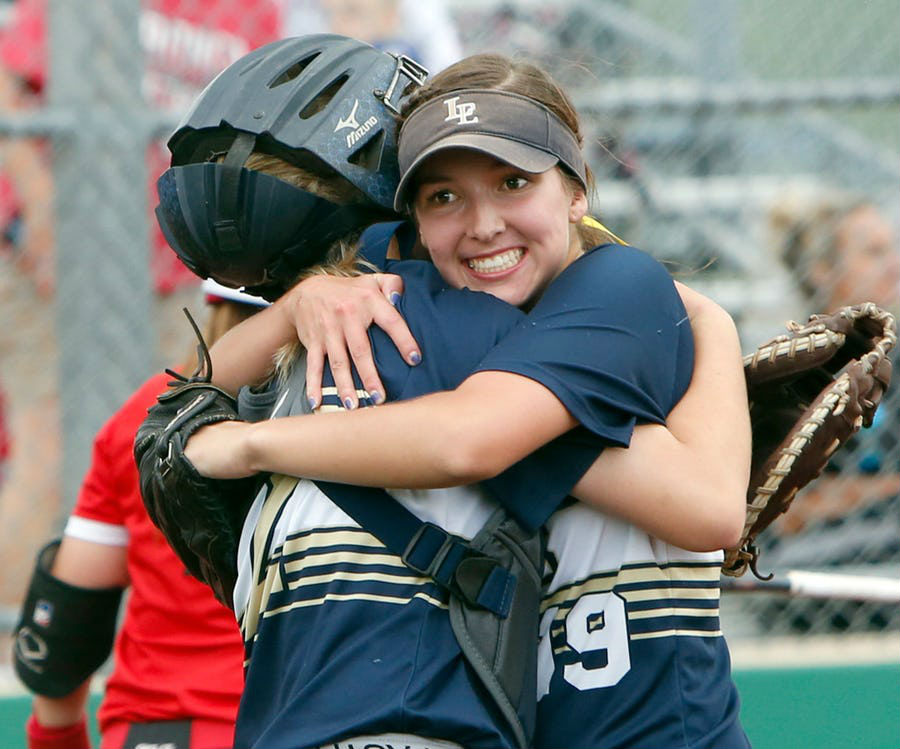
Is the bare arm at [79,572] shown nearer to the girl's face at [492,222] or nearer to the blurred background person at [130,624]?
the blurred background person at [130,624]

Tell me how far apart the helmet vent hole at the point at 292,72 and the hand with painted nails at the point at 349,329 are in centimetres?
38

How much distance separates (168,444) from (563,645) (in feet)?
2.29

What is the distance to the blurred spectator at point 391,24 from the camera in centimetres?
573

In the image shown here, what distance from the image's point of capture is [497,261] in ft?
7.27

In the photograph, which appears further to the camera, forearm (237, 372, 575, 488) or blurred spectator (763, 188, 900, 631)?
blurred spectator (763, 188, 900, 631)

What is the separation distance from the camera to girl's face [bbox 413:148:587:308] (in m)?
2.18

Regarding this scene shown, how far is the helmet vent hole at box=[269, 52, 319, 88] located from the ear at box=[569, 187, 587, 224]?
53cm

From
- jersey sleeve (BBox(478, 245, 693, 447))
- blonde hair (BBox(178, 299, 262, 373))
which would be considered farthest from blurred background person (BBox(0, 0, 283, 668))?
jersey sleeve (BBox(478, 245, 693, 447))

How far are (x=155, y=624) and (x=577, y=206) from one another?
5.02 feet

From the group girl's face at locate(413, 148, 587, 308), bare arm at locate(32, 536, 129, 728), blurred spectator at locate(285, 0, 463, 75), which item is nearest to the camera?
girl's face at locate(413, 148, 587, 308)

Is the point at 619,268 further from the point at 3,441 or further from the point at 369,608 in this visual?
the point at 3,441

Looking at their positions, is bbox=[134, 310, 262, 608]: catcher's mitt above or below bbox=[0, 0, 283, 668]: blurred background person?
above

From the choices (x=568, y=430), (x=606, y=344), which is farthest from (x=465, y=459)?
(x=606, y=344)

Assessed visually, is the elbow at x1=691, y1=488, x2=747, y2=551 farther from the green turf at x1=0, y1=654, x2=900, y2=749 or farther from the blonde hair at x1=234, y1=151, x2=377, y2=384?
the green turf at x1=0, y1=654, x2=900, y2=749
